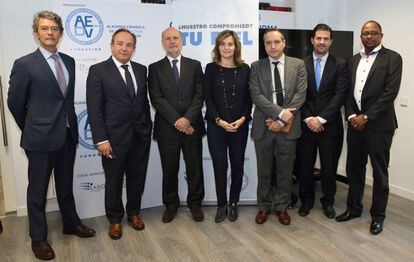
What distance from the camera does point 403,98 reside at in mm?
3900

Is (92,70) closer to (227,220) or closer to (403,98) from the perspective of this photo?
(227,220)

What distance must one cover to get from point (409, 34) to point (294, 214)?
2.20m

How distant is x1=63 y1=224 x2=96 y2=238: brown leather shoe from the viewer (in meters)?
3.10

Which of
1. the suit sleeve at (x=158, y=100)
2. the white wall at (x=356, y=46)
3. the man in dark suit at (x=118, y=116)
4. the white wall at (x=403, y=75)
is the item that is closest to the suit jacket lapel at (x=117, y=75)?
the man in dark suit at (x=118, y=116)

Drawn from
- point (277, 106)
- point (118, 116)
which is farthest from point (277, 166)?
point (118, 116)

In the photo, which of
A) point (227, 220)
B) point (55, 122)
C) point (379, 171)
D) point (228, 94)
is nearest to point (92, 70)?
point (55, 122)

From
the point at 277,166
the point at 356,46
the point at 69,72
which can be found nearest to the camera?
the point at 69,72

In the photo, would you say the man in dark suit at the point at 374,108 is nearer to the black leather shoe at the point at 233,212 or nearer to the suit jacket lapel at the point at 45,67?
the black leather shoe at the point at 233,212

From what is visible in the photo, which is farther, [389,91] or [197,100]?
[197,100]

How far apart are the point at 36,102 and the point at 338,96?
2.45 m

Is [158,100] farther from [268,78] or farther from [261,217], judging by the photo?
[261,217]

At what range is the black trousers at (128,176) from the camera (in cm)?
→ 303

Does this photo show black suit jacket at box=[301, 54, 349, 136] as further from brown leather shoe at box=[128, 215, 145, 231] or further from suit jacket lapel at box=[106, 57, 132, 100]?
brown leather shoe at box=[128, 215, 145, 231]

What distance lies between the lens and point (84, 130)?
3.43 metres
